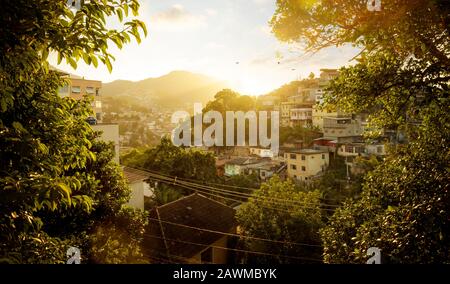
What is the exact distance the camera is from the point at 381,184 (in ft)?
18.5

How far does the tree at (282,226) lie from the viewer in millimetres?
18578

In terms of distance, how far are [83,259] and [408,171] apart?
8483 mm

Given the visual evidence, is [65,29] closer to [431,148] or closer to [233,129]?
[431,148]

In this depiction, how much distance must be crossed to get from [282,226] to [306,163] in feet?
75.8

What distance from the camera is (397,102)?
5355 millimetres

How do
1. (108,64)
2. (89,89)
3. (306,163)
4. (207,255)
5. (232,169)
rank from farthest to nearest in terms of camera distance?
(89,89), (232,169), (306,163), (207,255), (108,64)

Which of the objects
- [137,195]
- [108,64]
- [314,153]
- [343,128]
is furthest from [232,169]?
[108,64]

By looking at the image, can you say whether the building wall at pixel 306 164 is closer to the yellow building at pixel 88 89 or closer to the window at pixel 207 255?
the window at pixel 207 255

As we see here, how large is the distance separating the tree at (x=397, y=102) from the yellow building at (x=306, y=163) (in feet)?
117

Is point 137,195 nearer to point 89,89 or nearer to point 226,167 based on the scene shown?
point 226,167

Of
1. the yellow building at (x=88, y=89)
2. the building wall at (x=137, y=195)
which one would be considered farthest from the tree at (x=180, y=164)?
the yellow building at (x=88, y=89)

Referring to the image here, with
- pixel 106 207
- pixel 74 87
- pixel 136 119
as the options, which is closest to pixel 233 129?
pixel 74 87

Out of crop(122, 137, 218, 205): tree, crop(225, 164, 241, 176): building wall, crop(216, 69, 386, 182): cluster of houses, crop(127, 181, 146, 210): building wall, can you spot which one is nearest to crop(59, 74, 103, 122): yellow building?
crop(122, 137, 218, 205): tree

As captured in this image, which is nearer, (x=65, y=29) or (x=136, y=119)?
(x=65, y=29)
